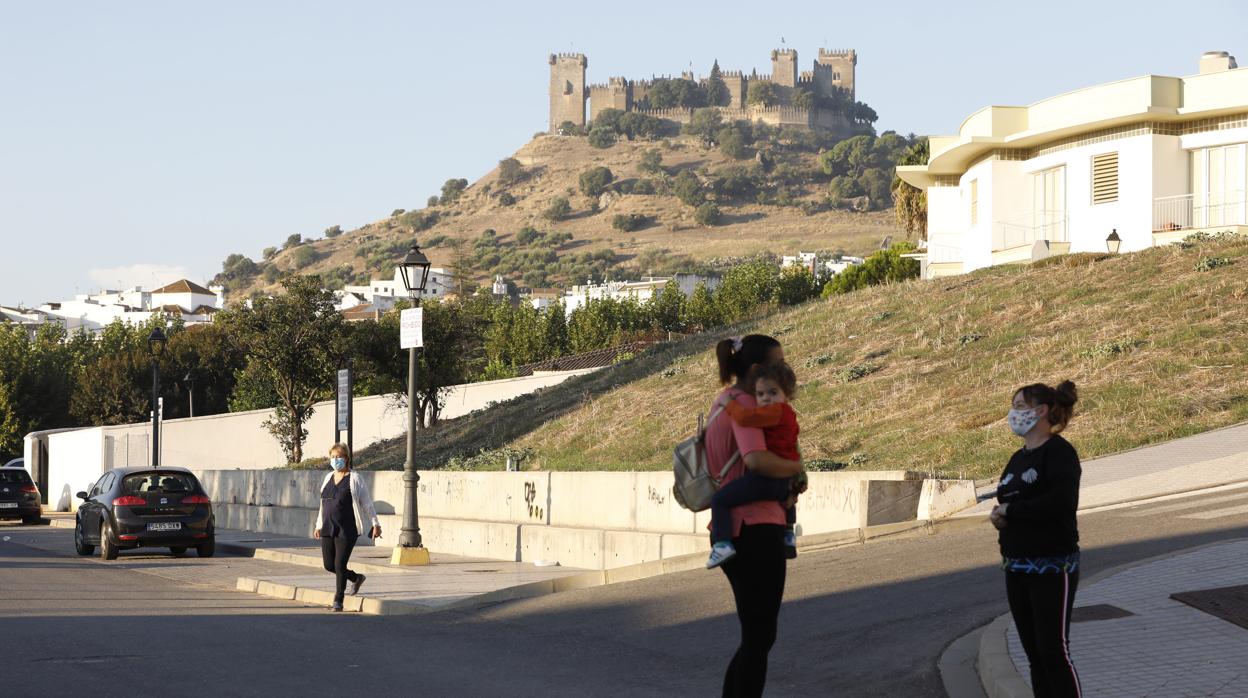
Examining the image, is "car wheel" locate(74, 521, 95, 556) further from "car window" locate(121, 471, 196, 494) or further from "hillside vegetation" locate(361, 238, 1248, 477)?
"hillside vegetation" locate(361, 238, 1248, 477)

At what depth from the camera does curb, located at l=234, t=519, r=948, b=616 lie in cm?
1452

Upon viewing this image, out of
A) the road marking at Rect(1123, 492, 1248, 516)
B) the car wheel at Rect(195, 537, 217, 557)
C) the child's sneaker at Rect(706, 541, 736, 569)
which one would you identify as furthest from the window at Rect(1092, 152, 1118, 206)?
the child's sneaker at Rect(706, 541, 736, 569)

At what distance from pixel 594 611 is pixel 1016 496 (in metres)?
7.14

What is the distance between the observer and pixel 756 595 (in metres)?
6.20

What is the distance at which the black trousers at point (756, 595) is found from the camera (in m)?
6.20

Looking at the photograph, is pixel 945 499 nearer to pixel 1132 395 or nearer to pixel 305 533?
pixel 1132 395

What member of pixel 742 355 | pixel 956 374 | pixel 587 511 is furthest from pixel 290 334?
pixel 742 355

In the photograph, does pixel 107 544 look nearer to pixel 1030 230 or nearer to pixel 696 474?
pixel 696 474

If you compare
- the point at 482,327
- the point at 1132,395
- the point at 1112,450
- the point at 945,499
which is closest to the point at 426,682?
the point at 945,499

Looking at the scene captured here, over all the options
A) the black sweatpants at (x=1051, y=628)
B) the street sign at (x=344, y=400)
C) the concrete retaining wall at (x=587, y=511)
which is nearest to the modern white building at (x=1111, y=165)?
the street sign at (x=344, y=400)

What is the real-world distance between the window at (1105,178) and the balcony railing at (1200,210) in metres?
1.52

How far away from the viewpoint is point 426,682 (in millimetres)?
9500

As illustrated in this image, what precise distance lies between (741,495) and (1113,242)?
114 ft

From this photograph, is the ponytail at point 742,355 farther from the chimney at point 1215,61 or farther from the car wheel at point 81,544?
the chimney at point 1215,61
